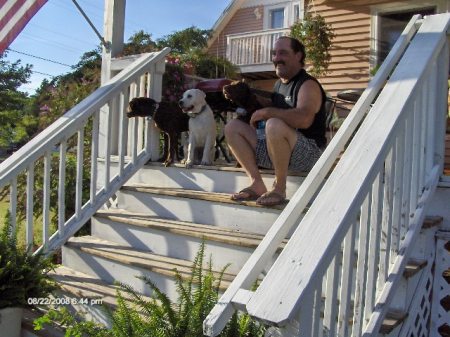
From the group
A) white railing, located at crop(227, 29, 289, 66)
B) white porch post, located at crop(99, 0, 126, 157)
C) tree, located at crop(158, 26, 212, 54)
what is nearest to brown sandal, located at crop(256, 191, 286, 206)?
white porch post, located at crop(99, 0, 126, 157)

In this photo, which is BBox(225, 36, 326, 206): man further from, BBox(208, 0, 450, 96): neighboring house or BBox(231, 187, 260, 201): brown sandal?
BBox(208, 0, 450, 96): neighboring house

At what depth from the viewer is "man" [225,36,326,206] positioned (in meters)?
2.68

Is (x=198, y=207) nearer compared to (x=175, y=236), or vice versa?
(x=175, y=236)

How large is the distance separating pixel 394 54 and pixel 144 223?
5.90 ft

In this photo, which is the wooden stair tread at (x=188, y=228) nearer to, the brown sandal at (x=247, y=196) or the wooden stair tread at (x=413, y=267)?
the brown sandal at (x=247, y=196)

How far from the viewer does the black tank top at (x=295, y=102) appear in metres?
2.94

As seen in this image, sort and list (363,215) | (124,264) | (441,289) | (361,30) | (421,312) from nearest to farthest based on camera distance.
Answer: (363,215) → (421,312) → (441,289) → (124,264) → (361,30)

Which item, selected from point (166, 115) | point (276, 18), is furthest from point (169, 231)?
point (276, 18)

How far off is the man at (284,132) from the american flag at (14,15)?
1.79 meters

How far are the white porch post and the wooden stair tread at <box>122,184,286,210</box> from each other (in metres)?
0.58

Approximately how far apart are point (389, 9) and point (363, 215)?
6720 mm

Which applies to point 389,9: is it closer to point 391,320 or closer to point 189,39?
point 391,320

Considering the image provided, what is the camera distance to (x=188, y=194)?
10.4ft

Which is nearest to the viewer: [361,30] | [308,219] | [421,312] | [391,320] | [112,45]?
[308,219]
